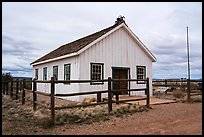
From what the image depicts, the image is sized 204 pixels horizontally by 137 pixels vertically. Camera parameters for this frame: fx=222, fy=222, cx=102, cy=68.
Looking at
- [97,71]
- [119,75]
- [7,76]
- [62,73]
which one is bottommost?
[7,76]

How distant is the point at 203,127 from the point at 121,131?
266 cm

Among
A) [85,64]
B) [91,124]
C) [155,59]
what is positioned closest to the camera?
[91,124]

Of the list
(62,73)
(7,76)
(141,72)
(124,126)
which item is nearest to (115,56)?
(141,72)

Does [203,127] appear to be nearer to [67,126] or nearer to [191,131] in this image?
[191,131]

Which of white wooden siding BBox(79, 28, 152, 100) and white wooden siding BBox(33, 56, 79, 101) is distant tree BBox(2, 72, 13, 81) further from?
white wooden siding BBox(79, 28, 152, 100)

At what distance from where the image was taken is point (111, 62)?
16.1 meters

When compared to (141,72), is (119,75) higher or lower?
lower

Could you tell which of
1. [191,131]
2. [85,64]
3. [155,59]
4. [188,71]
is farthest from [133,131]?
[188,71]

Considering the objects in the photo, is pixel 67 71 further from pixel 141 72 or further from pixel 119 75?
pixel 141 72

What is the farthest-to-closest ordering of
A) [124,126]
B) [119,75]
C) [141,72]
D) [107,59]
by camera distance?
[141,72] → [119,75] → [107,59] → [124,126]

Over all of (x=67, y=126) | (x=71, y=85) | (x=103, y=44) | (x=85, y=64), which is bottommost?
(x=67, y=126)

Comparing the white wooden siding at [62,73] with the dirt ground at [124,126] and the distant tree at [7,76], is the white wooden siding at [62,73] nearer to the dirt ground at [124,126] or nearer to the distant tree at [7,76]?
the dirt ground at [124,126]

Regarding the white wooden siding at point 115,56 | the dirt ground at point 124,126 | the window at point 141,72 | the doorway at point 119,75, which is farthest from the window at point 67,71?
the dirt ground at point 124,126

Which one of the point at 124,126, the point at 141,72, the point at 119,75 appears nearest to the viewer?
the point at 124,126
